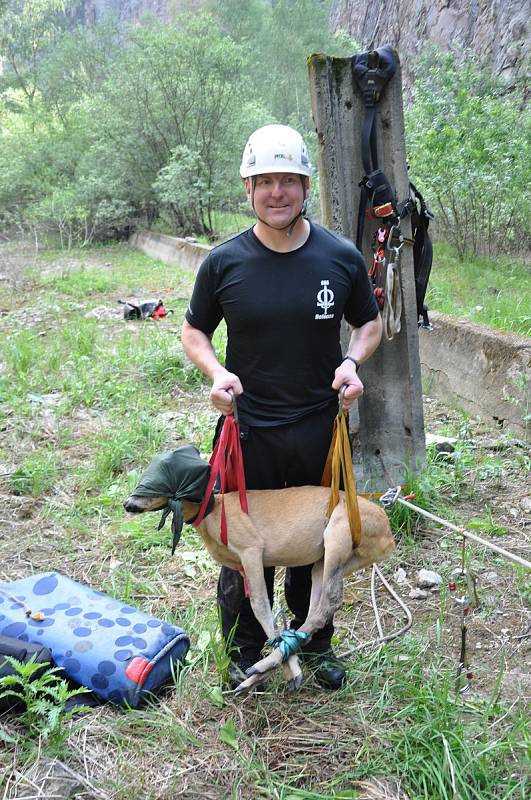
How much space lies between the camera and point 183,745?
2688 mm

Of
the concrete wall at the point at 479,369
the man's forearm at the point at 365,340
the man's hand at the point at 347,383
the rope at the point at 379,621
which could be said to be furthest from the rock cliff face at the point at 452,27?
the man's hand at the point at 347,383

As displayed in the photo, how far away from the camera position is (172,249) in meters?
16.9

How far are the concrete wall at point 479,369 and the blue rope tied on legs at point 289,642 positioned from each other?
345 centimetres

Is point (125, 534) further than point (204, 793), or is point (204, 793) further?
point (125, 534)

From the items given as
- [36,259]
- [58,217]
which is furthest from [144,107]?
[36,259]

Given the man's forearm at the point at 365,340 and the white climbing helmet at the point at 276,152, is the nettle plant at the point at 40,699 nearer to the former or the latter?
the man's forearm at the point at 365,340

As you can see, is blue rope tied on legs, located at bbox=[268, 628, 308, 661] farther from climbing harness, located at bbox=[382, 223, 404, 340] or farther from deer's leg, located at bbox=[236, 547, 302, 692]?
climbing harness, located at bbox=[382, 223, 404, 340]

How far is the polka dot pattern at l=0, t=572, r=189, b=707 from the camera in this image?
2.95 m

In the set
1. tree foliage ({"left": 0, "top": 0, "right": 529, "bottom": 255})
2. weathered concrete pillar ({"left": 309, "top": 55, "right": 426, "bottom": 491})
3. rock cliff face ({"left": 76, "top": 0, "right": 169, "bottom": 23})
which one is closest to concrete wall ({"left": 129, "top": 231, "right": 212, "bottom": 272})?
tree foliage ({"left": 0, "top": 0, "right": 529, "bottom": 255})

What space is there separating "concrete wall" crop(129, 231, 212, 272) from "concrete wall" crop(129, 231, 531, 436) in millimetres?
7127

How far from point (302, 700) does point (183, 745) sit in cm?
53

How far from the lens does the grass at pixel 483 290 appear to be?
6.96 metres

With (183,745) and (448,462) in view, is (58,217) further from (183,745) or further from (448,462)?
(183,745)

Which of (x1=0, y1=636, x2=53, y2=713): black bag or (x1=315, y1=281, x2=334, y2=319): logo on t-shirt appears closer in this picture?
(x1=315, y1=281, x2=334, y2=319): logo on t-shirt
